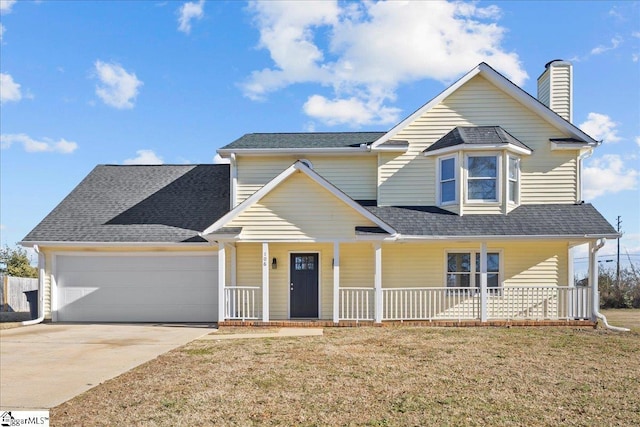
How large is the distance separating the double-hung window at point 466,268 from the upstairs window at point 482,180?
6.05 ft

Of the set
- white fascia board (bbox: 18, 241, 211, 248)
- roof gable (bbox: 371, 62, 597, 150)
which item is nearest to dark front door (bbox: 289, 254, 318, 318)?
white fascia board (bbox: 18, 241, 211, 248)

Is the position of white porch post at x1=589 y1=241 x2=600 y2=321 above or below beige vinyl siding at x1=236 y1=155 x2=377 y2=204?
below

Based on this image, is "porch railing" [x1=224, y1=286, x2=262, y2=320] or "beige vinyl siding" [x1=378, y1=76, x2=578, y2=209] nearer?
"porch railing" [x1=224, y1=286, x2=262, y2=320]

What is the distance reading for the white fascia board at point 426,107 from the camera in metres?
15.3

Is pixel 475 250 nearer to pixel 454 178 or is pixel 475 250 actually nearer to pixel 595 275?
pixel 454 178

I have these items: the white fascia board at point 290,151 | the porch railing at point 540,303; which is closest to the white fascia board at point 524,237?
the porch railing at point 540,303

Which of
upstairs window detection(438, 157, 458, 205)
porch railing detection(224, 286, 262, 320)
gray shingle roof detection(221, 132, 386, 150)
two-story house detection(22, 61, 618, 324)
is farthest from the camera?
gray shingle roof detection(221, 132, 386, 150)

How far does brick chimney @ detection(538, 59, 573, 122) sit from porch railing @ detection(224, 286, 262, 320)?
38.7 feet

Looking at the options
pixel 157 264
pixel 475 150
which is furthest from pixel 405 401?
pixel 157 264

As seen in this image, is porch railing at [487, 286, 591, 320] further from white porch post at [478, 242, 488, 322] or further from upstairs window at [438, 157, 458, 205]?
upstairs window at [438, 157, 458, 205]

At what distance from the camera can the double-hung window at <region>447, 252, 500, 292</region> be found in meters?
15.1

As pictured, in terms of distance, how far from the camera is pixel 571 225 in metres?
14.0

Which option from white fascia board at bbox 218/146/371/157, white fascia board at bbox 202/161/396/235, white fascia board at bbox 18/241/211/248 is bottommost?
white fascia board at bbox 18/241/211/248

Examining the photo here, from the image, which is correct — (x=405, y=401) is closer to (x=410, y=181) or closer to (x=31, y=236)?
(x=410, y=181)
